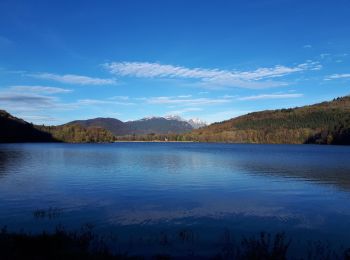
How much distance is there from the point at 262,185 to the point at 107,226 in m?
28.6

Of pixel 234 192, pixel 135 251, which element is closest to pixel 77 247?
pixel 135 251

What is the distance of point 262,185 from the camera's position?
49.5 m

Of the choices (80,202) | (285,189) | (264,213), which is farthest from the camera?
(285,189)

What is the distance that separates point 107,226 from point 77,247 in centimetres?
725

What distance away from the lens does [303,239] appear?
2312 cm

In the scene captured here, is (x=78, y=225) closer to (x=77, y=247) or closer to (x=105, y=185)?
(x=77, y=247)

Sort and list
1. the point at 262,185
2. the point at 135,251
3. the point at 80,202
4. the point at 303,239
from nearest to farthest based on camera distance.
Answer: the point at 135,251
the point at 303,239
the point at 80,202
the point at 262,185

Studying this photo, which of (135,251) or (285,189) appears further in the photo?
(285,189)

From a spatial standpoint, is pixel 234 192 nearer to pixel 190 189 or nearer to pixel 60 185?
pixel 190 189

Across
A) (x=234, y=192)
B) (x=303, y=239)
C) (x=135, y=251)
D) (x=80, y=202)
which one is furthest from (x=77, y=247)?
(x=234, y=192)

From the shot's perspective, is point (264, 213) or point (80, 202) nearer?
point (264, 213)

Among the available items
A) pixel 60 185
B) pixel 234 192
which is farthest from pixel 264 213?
pixel 60 185

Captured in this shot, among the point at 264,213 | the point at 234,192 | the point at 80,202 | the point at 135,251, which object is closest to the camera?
the point at 135,251

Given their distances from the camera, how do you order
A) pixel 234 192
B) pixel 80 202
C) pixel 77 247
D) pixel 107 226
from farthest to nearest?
pixel 234 192
pixel 80 202
pixel 107 226
pixel 77 247
